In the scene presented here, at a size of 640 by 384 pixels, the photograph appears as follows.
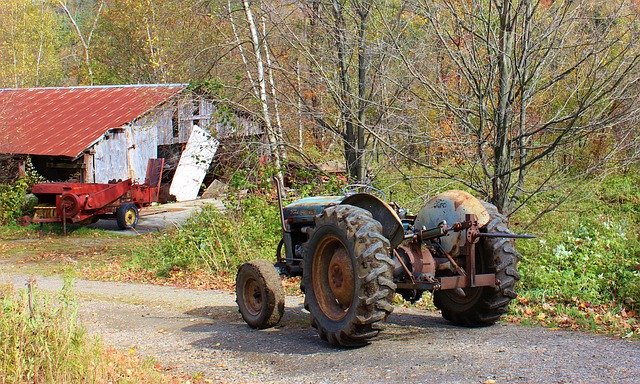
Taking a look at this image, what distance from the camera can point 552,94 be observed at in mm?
15211

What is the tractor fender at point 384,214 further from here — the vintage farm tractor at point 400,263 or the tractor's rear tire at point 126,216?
the tractor's rear tire at point 126,216

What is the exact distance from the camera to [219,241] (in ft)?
53.5

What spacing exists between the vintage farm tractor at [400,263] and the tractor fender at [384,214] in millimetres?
10

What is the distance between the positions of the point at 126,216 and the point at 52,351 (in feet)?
67.2

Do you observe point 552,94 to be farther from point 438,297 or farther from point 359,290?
point 359,290

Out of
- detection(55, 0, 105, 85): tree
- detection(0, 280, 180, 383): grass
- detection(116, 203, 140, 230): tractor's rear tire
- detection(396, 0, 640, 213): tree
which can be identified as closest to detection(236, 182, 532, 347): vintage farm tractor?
detection(0, 280, 180, 383): grass

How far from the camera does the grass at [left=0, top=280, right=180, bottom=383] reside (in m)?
7.37

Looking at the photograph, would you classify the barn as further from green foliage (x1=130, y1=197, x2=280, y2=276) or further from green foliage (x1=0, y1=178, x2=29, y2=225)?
green foliage (x1=130, y1=197, x2=280, y2=276)

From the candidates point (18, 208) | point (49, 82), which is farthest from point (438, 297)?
point (49, 82)

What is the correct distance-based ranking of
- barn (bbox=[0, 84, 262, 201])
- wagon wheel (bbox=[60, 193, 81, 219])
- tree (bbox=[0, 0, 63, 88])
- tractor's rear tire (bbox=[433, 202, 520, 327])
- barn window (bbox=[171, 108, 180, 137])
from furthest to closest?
tree (bbox=[0, 0, 63, 88]) < barn window (bbox=[171, 108, 180, 137]) < barn (bbox=[0, 84, 262, 201]) < wagon wheel (bbox=[60, 193, 81, 219]) < tractor's rear tire (bbox=[433, 202, 520, 327])

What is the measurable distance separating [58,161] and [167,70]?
17.2 m

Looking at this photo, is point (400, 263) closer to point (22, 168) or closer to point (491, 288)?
point (491, 288)

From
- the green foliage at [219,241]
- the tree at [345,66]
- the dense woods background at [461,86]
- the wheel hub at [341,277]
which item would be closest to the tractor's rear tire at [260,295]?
the wheel hub at [341,277]

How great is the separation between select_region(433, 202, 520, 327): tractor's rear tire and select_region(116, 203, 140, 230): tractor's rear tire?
63.2ft
